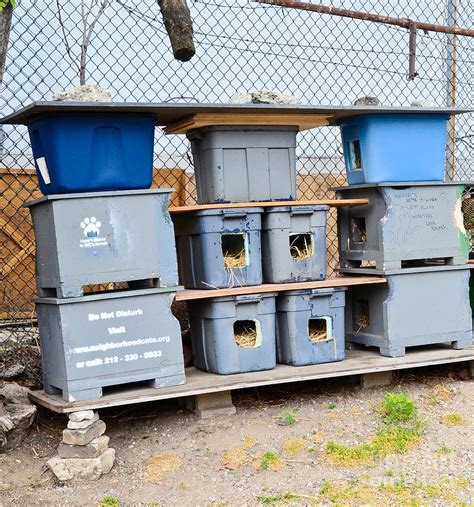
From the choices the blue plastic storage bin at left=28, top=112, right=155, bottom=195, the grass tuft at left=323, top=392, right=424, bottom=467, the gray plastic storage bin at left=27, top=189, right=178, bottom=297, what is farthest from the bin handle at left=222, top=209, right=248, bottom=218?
the grass tuft at left=323, top=392, right=424, bottom=467

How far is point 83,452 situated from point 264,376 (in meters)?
1.25

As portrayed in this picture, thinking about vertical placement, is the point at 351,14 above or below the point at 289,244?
above

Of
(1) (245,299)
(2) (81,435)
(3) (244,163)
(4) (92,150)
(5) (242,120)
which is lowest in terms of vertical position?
(2) (81,435)

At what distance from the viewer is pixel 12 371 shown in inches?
225

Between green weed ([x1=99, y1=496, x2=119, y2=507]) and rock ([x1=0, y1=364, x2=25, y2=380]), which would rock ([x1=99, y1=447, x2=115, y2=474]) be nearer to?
green weed ([x1=99, y1=496, x2=119, y2=507])

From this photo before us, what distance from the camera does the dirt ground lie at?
429 cm

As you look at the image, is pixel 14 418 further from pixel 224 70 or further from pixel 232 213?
pixel 224 70

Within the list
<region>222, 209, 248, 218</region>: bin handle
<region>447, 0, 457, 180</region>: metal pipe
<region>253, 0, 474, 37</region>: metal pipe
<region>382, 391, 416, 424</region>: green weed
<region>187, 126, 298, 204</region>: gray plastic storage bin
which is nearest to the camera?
<region>382, 391, 416, 424</region>: green weed

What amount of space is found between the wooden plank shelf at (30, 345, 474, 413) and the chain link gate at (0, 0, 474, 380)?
5.79ft

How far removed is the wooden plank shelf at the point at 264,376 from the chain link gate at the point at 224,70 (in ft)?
5.79

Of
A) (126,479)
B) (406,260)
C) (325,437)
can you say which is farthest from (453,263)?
(126,479)

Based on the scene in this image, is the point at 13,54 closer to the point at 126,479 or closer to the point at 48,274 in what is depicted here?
the point at 48,274

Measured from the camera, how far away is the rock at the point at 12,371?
5672 mm

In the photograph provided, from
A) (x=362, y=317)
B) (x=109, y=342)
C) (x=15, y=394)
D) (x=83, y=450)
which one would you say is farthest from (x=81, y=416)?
(x=362, y=317)
